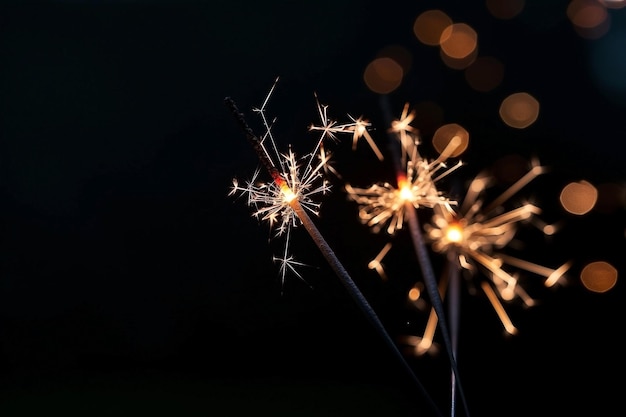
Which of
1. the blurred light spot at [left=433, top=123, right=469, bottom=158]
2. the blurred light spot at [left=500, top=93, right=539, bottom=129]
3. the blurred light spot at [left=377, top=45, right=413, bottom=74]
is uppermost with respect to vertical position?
the blurred light spot at [left=377, top=45, right=413, bottom=74]

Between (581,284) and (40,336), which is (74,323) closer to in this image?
(40,336)

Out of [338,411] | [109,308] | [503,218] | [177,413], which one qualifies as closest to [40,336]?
[109,308]

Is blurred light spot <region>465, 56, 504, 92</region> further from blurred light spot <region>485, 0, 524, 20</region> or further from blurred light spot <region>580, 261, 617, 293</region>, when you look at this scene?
blurred light spot <region>580, 261, 617, 293</region>

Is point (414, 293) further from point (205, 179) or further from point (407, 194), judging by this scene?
point (407, 194)

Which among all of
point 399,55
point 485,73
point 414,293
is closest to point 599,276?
point 414,293

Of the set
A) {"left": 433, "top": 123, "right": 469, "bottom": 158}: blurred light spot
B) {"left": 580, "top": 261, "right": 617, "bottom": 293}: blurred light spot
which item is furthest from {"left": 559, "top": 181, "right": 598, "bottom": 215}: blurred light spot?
{"left": 433, "top": 123, "right": 469, "bottom": 158}: blurred light spot

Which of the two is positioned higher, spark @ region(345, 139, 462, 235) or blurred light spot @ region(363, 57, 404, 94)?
blurred light spot @ region(363, 57, 404, 94)

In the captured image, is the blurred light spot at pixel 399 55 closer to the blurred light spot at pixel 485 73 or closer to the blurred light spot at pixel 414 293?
the blurred light spot at pixel 485 73
